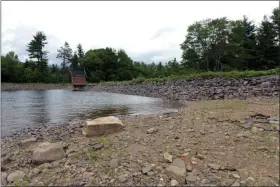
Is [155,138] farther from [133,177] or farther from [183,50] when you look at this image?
[183,50]

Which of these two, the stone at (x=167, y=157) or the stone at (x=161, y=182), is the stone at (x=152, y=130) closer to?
the stone at (x=167, y=157)

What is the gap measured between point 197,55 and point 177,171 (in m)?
41.0

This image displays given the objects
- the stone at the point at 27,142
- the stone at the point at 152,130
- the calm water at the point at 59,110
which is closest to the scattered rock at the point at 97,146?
the stone at the point at 152,130

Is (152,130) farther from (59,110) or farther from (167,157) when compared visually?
(59,110)

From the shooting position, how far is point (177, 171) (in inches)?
150

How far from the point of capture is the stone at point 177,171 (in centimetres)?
370

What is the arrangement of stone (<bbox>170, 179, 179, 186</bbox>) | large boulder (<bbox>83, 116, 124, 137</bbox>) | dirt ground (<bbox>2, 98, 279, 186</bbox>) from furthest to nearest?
large boulder (<bbox>83, 116, 124, 137</bbox>) < dirt ground (<bbox>2, 98, 279, 186</bbox>) < stone (<bbox>170, 179, 179, 186</bbox>)

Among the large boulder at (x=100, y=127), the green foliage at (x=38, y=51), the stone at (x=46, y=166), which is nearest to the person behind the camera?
the stone at (x=46, y=166)

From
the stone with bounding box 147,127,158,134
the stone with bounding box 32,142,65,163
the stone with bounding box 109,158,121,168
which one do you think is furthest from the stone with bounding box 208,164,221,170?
the stone with bounding box 32,142,65,163

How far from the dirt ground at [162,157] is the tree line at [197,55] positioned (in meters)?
30.2

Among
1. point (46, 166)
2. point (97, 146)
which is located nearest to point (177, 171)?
point (97, 146)

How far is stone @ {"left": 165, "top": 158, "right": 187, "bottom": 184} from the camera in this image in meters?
3.70

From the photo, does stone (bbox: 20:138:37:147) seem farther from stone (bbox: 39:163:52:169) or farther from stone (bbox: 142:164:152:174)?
stone (bbox: 142:164:152:174)

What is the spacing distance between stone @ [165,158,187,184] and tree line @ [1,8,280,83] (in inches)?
1246
